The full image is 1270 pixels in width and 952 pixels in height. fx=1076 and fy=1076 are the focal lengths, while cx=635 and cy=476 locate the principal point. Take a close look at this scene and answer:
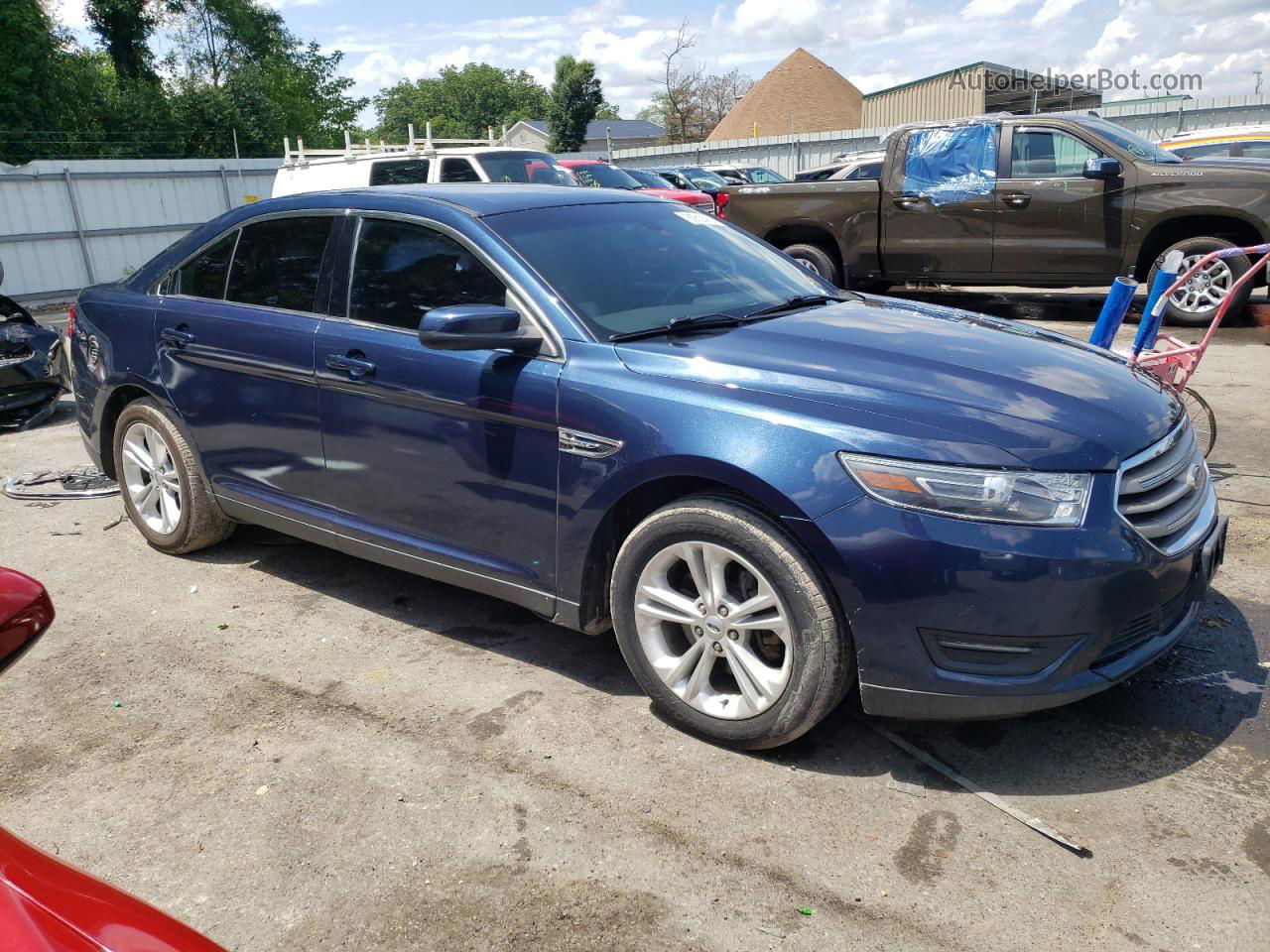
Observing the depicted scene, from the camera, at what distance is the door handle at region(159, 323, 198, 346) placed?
479 cm

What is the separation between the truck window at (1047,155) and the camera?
35.5 ft

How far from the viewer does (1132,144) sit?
1079cm

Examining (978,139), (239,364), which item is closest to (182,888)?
(239,364)

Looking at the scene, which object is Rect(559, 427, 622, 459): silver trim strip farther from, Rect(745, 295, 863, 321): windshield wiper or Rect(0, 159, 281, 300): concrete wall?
Rect(0, 159, 281, 300): concrete wall

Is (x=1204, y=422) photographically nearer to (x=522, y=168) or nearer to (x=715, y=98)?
(x=522, y=168)

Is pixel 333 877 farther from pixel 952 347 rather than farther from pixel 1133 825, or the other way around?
pixel 952 347

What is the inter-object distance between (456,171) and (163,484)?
24.7 feet

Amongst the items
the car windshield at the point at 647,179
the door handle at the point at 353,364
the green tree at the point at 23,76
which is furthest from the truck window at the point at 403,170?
the green tree at the point at 23,76

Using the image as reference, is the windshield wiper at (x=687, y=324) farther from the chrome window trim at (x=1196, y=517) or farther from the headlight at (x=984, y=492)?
Result: the chrome window trim at (x=1196, y=517)

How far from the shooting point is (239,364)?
459 cm

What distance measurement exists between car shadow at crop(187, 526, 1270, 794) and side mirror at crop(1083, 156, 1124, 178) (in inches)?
287

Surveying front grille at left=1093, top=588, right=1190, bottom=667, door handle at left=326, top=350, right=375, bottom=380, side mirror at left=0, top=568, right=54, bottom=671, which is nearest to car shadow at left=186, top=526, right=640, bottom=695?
door handle at left=326, top=350, right=375, bottom=380

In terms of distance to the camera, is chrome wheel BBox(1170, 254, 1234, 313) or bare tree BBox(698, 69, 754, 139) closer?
chrome wheel BBox(1170, 254, 1234, 313)

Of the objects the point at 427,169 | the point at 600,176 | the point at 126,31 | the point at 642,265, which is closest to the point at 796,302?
the point at 642,265
